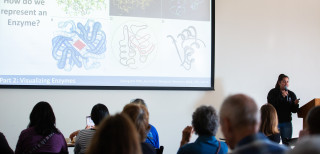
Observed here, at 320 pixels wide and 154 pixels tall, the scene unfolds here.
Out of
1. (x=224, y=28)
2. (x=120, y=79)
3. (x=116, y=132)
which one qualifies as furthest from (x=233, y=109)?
(x=224, y=28)

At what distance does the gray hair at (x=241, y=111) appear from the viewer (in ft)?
5.91

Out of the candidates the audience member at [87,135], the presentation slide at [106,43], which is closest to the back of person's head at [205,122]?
→ the audience member at [87,135]

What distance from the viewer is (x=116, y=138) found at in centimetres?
144

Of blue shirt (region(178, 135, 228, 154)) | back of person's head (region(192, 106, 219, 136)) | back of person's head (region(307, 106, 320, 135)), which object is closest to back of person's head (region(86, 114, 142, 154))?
back of person's head (region(307, 106, 320, 135))

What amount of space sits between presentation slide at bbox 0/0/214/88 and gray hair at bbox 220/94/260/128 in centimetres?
407

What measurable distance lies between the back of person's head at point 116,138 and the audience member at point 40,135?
2024 millimetres

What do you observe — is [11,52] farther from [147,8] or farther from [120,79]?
[147,8]

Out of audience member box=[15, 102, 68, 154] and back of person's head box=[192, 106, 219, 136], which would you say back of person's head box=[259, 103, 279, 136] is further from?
audience member box=[15, 102, 68, 154]

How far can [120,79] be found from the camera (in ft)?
19.1

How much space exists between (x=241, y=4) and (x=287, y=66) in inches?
51.7

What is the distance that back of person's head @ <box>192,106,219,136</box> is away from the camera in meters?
2.79

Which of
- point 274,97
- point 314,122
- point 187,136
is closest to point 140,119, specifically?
point 187,136

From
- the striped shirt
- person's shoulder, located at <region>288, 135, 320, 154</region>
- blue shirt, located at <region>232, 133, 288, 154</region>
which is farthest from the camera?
the striped shirt

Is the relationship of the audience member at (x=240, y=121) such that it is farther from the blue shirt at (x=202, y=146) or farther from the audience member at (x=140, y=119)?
the audience member at (x=140, y=119)
